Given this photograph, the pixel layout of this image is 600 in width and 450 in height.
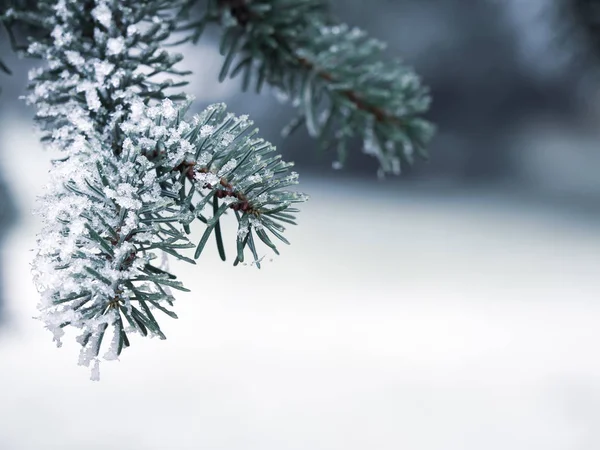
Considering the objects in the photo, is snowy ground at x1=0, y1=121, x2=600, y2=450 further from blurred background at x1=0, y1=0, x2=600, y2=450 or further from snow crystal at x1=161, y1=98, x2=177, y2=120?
snow crystal at x1=161, y1=98, x2=177, y2=120

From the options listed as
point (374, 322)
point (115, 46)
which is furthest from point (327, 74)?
point (374, 322)

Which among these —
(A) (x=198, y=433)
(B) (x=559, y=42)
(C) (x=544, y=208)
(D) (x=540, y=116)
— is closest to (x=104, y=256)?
(B) (x=559, y=42)

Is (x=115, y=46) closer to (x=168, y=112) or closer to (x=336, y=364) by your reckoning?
(x=168, y=112)

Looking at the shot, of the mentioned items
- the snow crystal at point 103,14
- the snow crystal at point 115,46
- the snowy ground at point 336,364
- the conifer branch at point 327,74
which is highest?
the conifer branch at point 327,74

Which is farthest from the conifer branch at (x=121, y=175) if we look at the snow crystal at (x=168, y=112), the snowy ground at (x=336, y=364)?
the snowy ground at (x=336, y=364)

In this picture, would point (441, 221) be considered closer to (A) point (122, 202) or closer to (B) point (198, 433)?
(B) point (198, 433)

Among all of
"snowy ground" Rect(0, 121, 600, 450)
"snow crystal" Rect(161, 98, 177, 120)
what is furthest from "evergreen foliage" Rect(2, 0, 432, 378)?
"snowy ground" Rect(0, 121, 600, 450)

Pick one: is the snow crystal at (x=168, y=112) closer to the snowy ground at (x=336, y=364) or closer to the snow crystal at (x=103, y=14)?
the snow crystal at (x=103, y=14)
